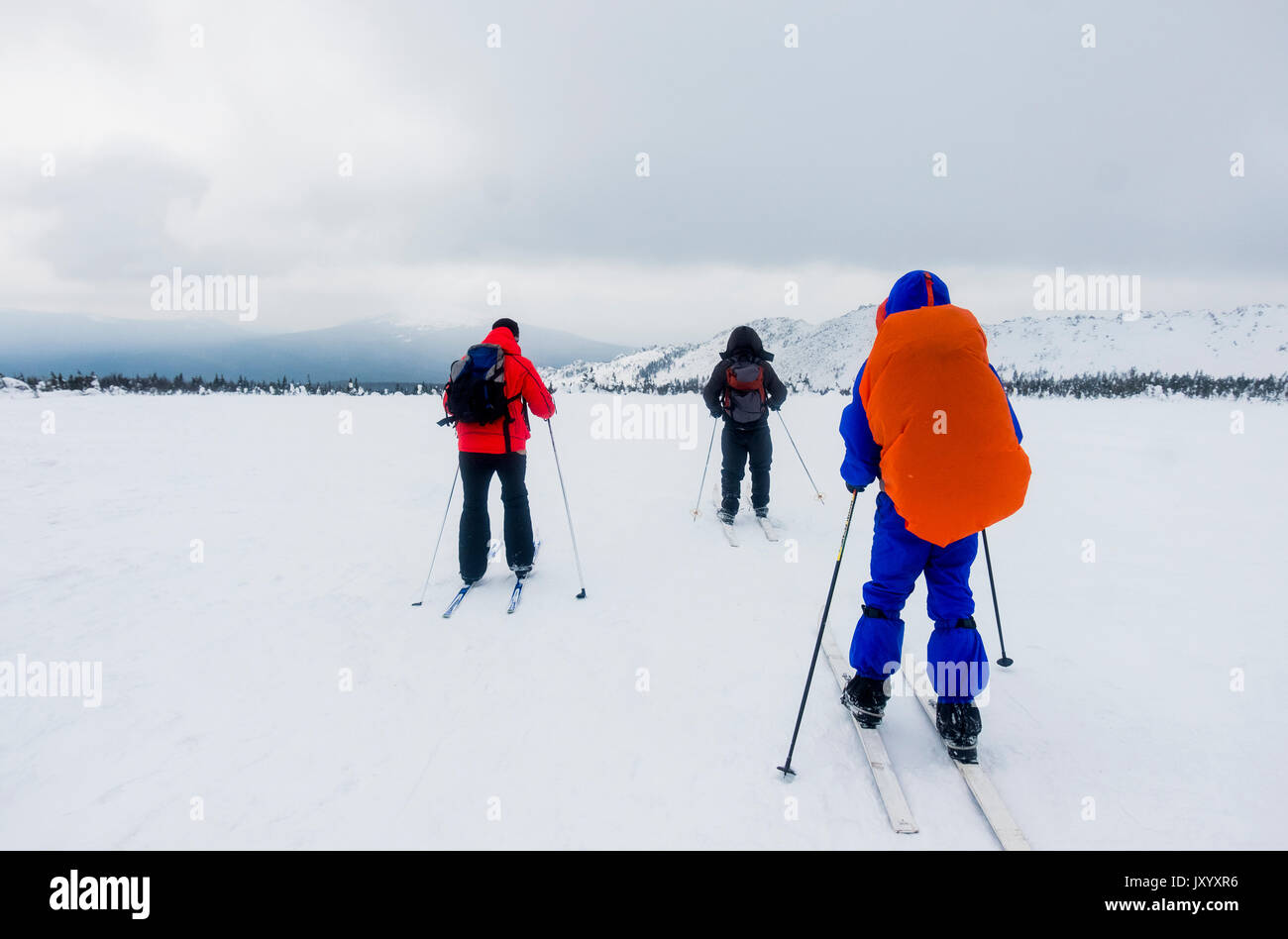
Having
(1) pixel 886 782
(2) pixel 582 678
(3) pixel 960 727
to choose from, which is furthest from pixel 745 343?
(1) pixel 886 782

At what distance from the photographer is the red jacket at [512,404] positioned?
5312 mm

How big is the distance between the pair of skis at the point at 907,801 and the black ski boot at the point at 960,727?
51 millimetres

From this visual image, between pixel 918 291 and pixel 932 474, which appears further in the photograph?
pixel 918 291

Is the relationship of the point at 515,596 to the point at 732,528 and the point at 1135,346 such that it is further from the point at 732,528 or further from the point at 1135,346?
the point at 1135,346

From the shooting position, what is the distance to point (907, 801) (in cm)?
287

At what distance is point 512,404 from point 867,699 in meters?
3.82

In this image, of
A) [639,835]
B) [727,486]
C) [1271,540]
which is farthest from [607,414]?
[639,835]

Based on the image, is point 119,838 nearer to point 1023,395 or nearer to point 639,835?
point 639,835

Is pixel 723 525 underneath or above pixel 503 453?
underneath

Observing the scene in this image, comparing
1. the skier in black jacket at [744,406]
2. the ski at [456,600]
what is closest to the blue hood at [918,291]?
the skier in black jacket at [744,406]

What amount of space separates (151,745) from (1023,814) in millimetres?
4746

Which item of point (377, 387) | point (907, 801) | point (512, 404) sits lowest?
point (907, 801)

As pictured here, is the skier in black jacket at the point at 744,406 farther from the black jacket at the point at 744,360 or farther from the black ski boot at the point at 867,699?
the black ski boot at the point at 867,699

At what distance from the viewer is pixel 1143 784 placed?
116 inches
